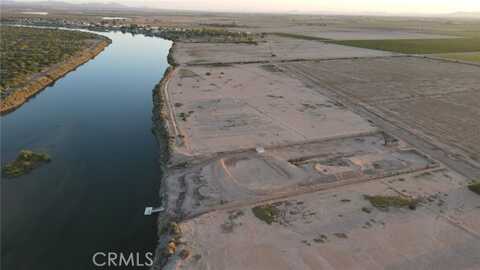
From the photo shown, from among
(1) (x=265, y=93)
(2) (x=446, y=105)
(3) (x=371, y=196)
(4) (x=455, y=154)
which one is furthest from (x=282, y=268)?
(2) (x=446, y=105)

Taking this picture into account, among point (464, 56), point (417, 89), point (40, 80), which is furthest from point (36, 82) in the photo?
point (464, 56)

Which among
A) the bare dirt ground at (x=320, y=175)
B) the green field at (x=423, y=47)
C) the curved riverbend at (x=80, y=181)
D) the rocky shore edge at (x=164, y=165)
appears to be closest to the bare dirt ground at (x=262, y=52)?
the green field at (x=423, y=47)

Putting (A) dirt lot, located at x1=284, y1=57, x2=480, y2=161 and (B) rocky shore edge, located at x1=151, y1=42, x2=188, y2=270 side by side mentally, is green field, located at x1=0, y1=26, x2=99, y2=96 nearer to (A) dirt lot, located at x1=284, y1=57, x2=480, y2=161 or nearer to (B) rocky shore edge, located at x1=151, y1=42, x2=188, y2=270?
(B) rocky shore edge, located at x1=151, y1=42, x2=188, y2=270

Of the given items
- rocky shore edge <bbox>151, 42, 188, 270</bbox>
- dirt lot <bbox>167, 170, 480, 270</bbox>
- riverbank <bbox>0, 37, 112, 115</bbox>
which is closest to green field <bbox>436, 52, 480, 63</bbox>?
rocky shore edge <bbox>151, 42, 188, 270</bbox>

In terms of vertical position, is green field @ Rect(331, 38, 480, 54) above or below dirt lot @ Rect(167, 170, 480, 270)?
above

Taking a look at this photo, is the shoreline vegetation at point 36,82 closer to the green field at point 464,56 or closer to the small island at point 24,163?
the small island at point 24,163

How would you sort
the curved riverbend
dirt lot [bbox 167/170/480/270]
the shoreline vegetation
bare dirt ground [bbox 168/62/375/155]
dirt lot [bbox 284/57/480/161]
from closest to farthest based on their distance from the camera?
dirt lot [bbox 167/170/480/270] < the curved riverbend < bare dirt ground [bbox 168/62/375/155] < dirt lot [bbox 284/57/480/161] < the shoreline vegetation

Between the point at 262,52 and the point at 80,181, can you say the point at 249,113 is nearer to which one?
the point at 80,181

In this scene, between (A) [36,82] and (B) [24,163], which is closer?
(B) [24,163]
